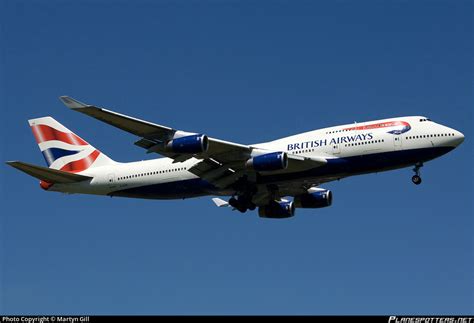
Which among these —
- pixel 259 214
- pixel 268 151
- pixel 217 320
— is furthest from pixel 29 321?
pixel 259 214

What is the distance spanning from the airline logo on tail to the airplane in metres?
1.15

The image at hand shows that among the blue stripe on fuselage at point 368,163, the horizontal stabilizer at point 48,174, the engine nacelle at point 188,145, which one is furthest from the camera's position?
the horizontal stabilizer at point 48,174

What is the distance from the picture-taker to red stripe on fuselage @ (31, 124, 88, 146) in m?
55.1

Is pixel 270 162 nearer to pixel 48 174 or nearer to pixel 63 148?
pixel 48 174

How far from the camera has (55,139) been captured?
181ft

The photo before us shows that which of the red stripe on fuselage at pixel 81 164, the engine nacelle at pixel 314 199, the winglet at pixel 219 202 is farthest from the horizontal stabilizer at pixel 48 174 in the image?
the engine nacelle at pixel 314 199

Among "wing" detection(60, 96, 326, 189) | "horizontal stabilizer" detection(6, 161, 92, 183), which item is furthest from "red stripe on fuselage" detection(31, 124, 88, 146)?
"wing" detection(60, 96, 326, 189)

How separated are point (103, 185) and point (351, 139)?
14976 mm

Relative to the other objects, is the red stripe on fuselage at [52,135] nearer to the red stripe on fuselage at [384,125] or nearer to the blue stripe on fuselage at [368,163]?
the blue stripe on fuselage at [368,163]

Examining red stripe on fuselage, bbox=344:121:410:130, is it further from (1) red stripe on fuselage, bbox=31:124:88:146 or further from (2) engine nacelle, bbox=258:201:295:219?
(1) red stripe on fuselage, bbox=31:124:88:146

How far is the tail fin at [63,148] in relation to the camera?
53.7 m

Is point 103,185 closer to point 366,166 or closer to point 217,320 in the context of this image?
point 366,166

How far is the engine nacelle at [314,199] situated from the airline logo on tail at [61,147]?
496 inches

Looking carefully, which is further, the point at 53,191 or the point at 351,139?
the point at 53,191
